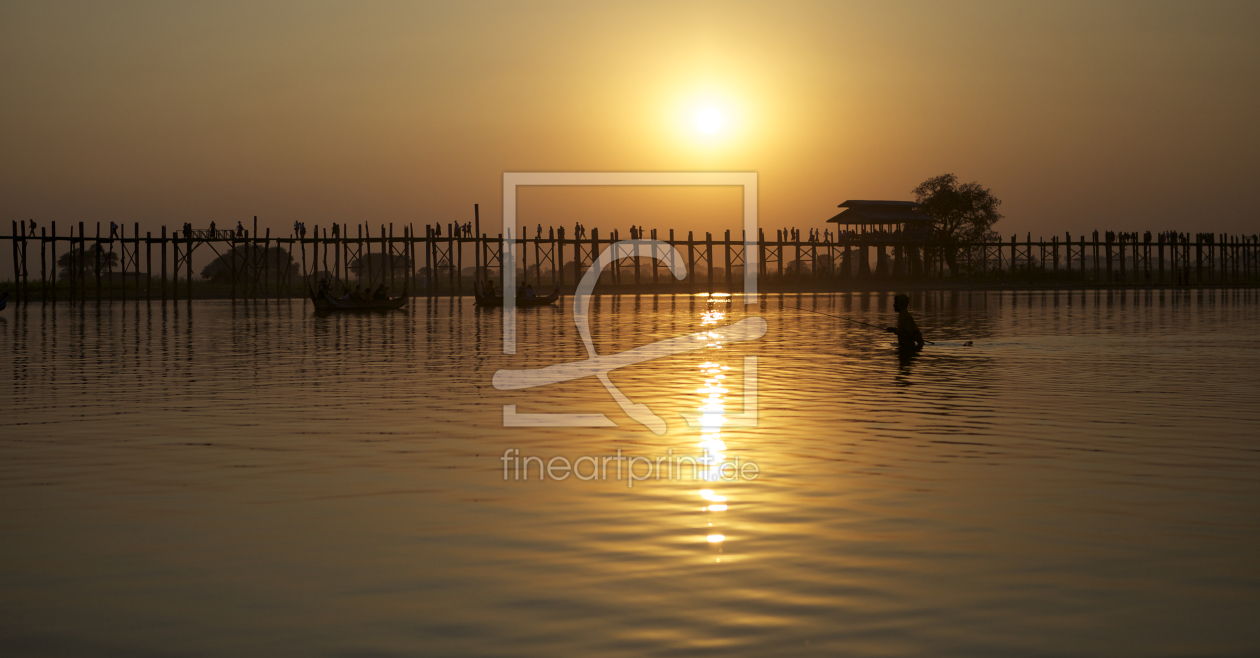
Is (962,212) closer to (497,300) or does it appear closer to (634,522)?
(497,300)

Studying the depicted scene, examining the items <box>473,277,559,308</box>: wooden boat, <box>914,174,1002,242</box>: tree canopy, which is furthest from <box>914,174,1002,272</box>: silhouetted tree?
<box>473,277,559,308</box>: wooden boat

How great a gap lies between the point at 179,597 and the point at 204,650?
980 mm

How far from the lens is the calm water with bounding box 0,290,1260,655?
5719 millimetres

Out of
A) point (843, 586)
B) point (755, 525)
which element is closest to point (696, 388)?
point (755, 525)

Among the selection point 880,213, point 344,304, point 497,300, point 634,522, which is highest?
point 880,213

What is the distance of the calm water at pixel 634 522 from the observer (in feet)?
18.8

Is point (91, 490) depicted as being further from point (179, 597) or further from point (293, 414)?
point (293, 414)

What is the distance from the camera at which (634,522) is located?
8.17 metres

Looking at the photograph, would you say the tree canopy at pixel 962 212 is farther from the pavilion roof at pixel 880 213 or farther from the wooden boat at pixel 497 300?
the wooden boat at pixel 497 300

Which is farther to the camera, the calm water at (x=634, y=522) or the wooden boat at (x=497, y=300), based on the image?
the wooden boat at (x=497, y=300)

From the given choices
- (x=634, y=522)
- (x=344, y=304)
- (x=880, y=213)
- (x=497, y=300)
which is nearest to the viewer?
(x=634, y=522)

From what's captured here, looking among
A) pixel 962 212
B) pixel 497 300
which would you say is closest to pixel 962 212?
pixel 962 212

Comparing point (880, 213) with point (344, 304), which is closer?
point (344, 304)

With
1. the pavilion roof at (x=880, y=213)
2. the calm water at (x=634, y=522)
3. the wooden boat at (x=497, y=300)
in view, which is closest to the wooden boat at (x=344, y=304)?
the wooden boat at (x=497, y=300)
